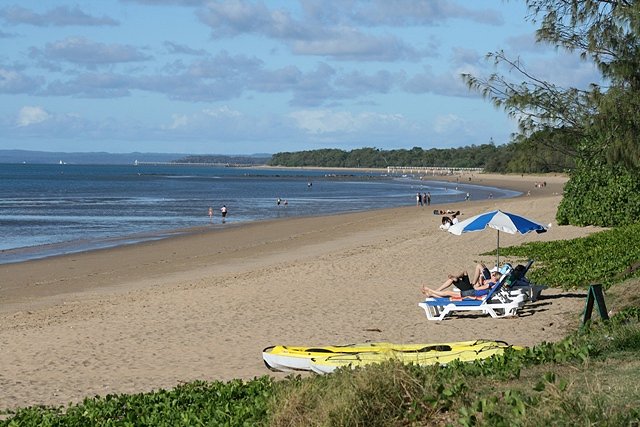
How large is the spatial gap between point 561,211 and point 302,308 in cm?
1869

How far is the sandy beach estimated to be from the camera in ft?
40.0

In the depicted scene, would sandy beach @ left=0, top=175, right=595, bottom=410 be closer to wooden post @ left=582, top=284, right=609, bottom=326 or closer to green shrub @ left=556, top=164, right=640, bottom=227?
green shrub @ left=556, top=164, right=640, bottom=227

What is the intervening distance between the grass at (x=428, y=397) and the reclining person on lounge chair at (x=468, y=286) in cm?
492

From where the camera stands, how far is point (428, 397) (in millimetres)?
6957

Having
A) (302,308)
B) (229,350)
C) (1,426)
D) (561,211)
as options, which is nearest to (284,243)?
(561,211)

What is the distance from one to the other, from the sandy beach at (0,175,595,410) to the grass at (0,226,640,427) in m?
1.80

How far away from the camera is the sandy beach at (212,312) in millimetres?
12188

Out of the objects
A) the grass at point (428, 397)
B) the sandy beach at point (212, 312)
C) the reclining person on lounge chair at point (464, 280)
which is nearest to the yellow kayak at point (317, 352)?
the sandy beach at point (212, 312)

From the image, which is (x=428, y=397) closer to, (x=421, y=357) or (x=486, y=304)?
(x=421, y=357)

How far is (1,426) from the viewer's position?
8.77 meters

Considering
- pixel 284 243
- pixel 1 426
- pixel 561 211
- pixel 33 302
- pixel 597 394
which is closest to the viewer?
pixel 597 394

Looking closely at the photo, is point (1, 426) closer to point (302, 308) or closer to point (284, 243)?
point (302, 308)

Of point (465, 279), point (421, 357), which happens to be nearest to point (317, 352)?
point (421, 357)

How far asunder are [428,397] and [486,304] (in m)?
8.86
